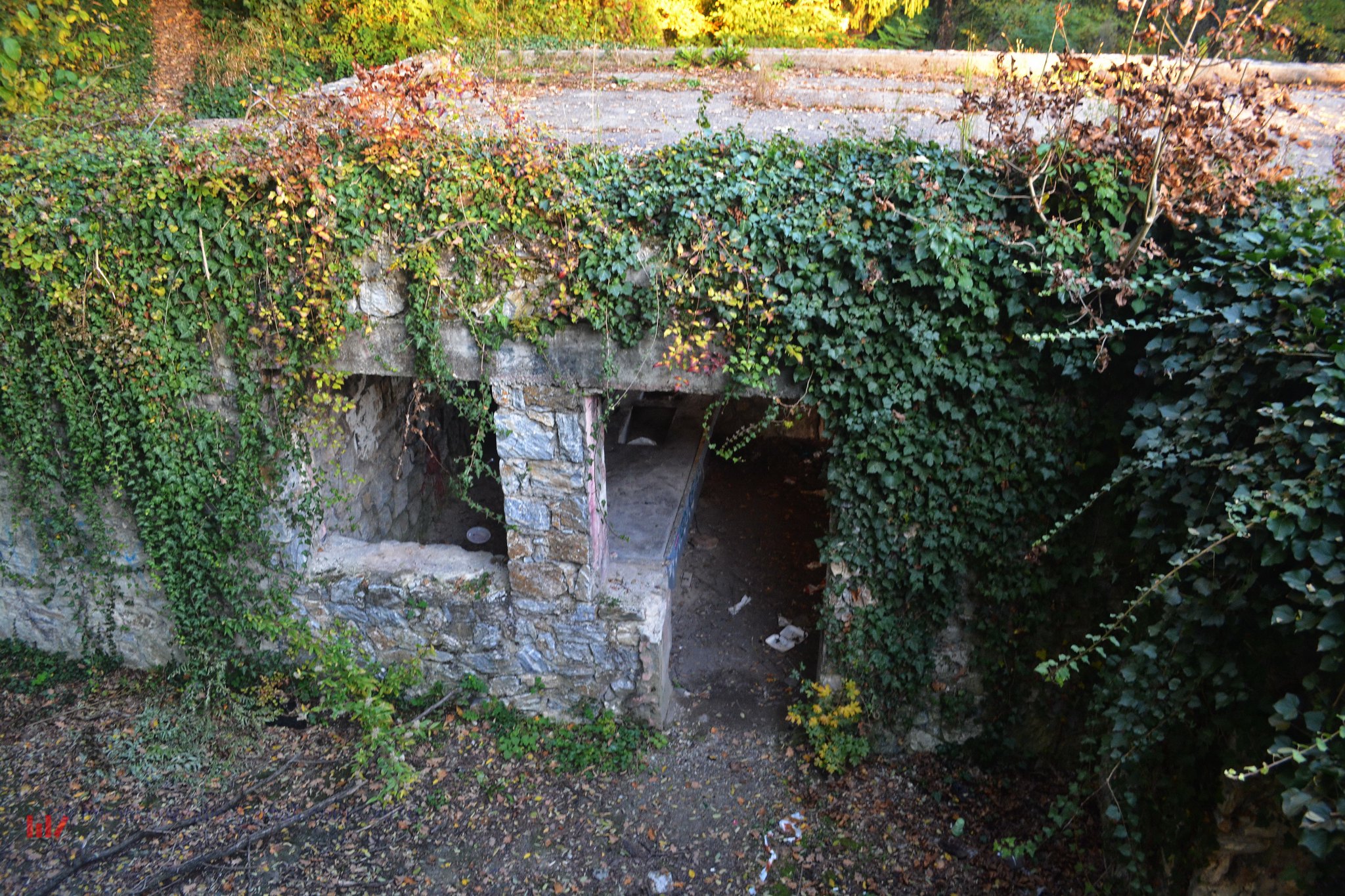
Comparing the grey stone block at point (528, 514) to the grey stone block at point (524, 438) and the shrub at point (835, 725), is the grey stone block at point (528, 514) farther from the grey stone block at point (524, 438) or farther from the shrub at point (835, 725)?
the shrub at point (835, 725)

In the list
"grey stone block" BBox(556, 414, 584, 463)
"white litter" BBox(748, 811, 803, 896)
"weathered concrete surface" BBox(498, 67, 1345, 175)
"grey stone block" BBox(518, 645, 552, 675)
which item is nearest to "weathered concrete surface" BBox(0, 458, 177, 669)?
"grey stone block" BBox(518, 645, 552, 675)

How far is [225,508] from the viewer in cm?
487

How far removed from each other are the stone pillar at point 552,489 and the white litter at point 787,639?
172 cm

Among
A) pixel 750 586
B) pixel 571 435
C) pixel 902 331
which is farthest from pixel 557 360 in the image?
pixel 750 586

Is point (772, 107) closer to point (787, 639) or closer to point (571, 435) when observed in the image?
point (571, 435)

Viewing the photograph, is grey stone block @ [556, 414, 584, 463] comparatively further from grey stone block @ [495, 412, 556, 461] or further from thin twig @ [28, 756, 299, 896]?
thin twig @ [28, 756, 299, 896]

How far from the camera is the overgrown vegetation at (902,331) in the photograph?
315 cm

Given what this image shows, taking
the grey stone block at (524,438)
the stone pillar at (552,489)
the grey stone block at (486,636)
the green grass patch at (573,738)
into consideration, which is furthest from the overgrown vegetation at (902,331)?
the grey stone block at (486,636)

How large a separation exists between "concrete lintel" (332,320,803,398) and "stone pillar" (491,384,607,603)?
97 millimetres

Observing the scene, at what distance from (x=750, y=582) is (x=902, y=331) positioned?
3.30 m

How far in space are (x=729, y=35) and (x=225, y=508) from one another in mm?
6933

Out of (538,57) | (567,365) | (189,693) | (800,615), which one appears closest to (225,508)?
(189,693)

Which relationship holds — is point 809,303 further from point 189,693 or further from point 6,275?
point 189,693

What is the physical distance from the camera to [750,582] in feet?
21.9
